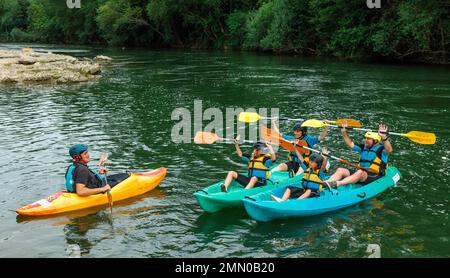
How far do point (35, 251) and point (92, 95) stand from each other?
13.6 metres

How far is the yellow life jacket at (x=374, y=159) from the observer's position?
859cm

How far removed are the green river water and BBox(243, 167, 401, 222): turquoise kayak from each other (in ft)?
0.45

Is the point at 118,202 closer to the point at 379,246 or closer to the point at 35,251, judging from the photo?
the point at 35,251

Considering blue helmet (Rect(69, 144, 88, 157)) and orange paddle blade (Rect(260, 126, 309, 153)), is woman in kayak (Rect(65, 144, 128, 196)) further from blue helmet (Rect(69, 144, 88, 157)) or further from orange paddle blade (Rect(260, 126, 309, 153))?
orange paddle blade (Rect(260, 126, 309, 153))

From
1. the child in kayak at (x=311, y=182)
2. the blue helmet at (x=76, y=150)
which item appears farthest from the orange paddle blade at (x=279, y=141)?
the blue helmet at (x=76, y=150)

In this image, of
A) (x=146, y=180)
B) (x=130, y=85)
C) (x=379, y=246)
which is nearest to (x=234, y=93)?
(x=130, y=85)

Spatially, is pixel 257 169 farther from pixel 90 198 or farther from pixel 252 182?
pixel 90 198

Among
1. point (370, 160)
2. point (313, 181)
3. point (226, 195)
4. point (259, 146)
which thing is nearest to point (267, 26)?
point (370, 160)

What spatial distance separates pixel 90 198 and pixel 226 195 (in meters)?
2.30

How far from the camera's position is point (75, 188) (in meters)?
8.02

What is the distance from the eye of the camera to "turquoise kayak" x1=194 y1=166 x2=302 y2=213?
764 centimetres

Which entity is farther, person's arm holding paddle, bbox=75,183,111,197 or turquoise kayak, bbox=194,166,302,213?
person's arm holding paddle, bbox=75,183,111,197

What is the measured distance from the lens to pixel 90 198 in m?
8.07

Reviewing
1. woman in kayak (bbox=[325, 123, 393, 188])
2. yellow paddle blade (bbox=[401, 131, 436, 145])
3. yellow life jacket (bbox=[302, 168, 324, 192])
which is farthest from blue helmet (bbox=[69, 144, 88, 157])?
yellow paddle blade (bbox=[401, 131, 436, 145])
